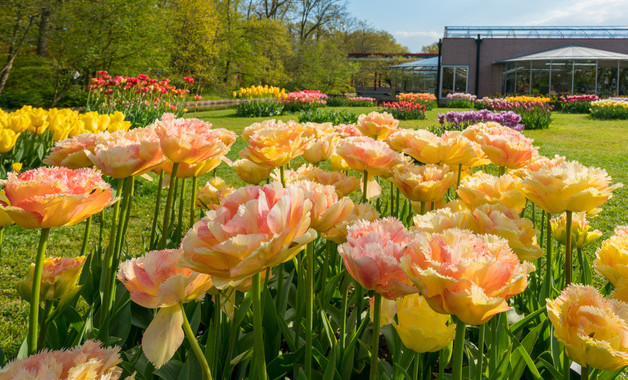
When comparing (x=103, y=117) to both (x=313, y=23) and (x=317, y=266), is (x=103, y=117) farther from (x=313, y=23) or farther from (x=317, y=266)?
(x=313, y=23)

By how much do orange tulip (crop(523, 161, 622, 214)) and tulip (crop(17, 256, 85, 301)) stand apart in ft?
3.43

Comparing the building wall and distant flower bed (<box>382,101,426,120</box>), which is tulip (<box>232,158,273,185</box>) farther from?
the building wall

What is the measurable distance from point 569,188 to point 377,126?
1.09 metres

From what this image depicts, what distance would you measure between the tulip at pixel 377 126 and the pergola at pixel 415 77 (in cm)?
2651

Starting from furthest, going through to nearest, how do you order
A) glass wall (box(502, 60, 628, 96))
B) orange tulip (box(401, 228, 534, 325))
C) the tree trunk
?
1. glass wall (box(502, 60, 628, 96))
2. the tree trunk
3. orange tulip (box(401, 228, 534, 325))

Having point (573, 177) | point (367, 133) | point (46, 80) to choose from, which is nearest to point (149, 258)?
point (573, 177)

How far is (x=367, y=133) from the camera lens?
1.98 meters

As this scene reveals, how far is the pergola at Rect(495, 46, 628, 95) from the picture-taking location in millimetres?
22453

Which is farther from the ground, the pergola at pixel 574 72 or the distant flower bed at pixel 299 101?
the pergola at pixel 574 72

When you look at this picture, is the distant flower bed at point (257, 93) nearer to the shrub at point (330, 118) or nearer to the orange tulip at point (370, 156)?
the shrub at point (330, 118)

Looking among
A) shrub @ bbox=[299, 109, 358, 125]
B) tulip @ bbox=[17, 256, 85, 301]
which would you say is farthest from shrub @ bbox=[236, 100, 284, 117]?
tulip @ bbox=[17, 256, 85, 301]

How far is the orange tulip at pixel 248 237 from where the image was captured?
1.88ft

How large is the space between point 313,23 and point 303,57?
8.88 metres

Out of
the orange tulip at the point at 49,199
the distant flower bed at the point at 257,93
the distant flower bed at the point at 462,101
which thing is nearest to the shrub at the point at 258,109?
the distant flower bed at the point at 257,93
